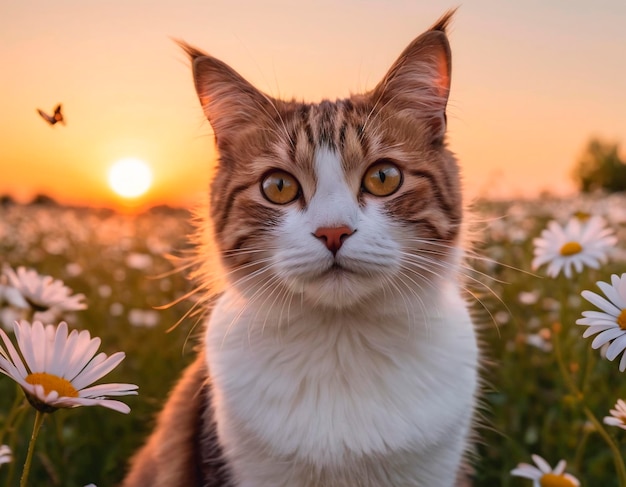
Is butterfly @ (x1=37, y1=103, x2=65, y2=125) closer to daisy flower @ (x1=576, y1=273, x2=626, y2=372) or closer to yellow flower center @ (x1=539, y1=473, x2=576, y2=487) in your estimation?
daisy flower @ (x1=576, y1=273, x2=626, y2=372)

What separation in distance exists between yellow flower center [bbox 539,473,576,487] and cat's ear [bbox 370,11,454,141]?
106 centimetres

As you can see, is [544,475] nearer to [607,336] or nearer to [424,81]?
[607,336]

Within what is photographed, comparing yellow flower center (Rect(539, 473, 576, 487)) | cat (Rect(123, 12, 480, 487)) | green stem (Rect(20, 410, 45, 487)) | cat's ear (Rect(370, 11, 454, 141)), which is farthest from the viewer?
A: cat's ear (Rect(370, 11, 454, 141))

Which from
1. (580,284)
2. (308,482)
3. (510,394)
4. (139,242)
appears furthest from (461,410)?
(139,242)

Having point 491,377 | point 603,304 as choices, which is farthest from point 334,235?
point 491,377

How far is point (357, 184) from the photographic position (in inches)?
71.0

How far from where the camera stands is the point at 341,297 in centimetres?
173

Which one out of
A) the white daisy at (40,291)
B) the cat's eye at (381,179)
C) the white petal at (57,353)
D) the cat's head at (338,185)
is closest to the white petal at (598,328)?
the cat's head at (338,185)

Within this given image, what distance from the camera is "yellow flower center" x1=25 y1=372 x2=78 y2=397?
1.16m

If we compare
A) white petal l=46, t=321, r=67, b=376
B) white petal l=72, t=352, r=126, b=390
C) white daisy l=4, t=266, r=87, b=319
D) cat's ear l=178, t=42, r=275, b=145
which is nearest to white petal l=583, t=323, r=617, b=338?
white petal l=72, t=352, r=126, b=390

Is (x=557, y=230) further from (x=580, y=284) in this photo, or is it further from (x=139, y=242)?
(x=139, y=242)

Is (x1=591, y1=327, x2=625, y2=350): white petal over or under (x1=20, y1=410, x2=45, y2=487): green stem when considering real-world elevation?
over

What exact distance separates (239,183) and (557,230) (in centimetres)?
129

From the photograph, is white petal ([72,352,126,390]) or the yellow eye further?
the yellow eye
